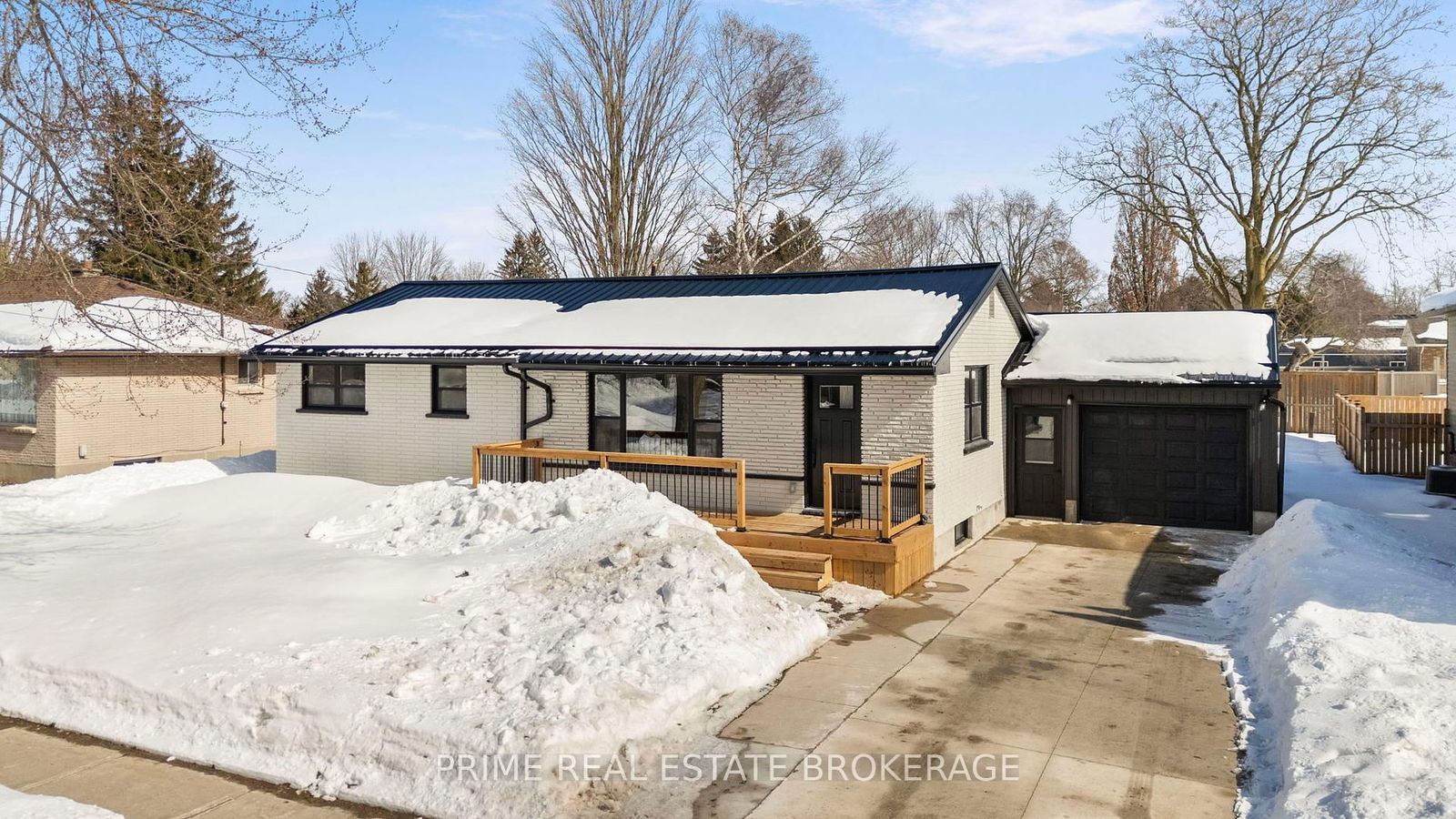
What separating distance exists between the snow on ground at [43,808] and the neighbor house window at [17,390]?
70.6ft

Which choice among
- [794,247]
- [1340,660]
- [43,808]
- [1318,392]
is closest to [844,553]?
[1340,660]

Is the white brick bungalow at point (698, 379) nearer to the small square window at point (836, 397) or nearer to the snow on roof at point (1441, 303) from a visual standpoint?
the small square window at point (836, 397)

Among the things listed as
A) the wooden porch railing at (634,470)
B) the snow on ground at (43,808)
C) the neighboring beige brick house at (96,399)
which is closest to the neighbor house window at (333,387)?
the neighboring beige brick house at (96,399)

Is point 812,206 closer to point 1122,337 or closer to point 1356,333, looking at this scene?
point 1122,337

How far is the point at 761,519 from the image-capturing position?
45.1 feet

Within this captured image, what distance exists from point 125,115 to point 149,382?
53.6ft

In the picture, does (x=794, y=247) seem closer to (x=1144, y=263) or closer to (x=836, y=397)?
(x=1144, y=263)

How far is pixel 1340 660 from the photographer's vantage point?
7.84 m

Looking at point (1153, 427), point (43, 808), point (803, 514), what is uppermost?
point (1153, 427)

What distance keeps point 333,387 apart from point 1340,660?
1680 centimetres

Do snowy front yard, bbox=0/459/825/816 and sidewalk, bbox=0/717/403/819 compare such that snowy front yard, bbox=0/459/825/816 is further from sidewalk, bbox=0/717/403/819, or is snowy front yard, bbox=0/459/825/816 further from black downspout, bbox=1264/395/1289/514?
black downspout, bbox=1264/395/1289/514

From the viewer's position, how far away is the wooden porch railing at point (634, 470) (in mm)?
13922

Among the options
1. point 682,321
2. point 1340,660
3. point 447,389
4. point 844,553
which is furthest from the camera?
point 447,389

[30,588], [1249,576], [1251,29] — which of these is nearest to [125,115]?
[30,588]
